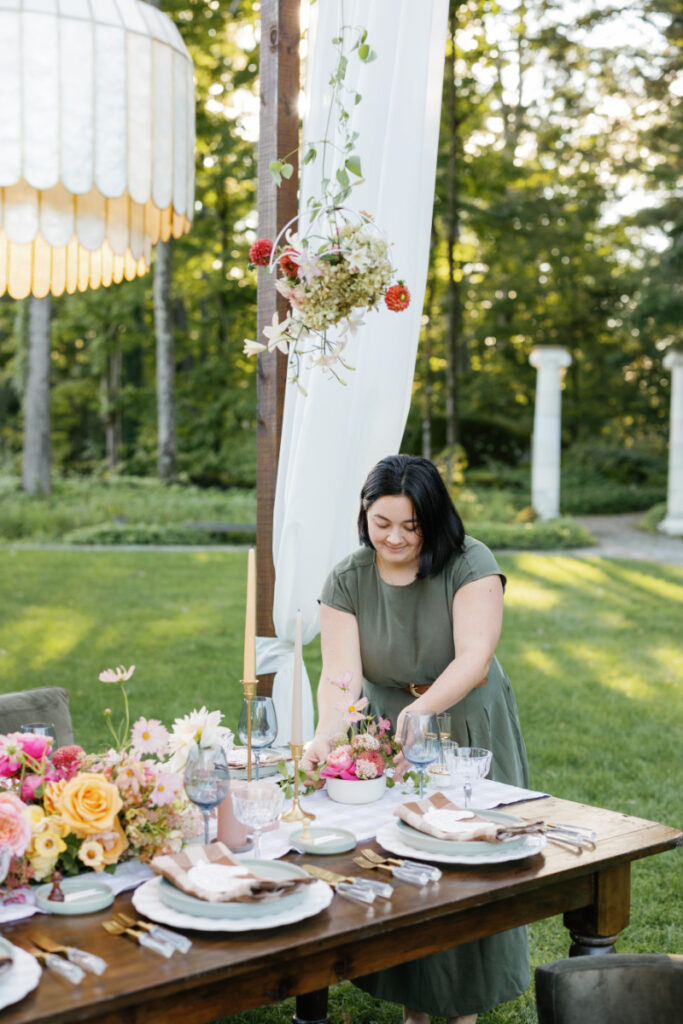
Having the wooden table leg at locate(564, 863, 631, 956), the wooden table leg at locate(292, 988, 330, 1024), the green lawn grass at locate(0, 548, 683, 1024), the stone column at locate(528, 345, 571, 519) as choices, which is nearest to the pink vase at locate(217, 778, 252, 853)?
the wooden table leg at locate(564, 863, 631, 956)

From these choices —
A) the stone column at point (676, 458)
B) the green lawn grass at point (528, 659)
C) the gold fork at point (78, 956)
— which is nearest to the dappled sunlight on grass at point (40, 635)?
the green lawn grass at point (528, 659)

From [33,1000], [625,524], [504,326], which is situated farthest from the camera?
[504,326]

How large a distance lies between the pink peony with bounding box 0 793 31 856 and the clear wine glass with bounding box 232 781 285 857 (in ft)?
1.15

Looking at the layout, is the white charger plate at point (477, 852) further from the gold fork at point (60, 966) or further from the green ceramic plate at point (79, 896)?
the gold fork at point (60, 966)

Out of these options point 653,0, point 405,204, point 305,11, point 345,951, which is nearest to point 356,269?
point 405,204

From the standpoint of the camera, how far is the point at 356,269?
2496mm

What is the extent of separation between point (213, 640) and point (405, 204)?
4917 mm

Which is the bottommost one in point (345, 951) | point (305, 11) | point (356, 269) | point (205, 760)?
point (345, 951)

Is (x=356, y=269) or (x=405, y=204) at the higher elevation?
(x=405, y=204)

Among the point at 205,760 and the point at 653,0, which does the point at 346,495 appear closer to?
the point at 205,760

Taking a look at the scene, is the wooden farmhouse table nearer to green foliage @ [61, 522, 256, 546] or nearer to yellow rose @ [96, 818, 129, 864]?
yellow rose @ [96, 818, 129, 864]

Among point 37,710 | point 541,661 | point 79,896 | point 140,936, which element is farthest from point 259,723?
point 541,661

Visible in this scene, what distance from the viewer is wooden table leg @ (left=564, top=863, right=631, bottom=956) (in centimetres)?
202

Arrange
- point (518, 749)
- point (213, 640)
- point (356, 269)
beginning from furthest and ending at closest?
point (213, 640) → point (518, 749) → point (356, 269)
